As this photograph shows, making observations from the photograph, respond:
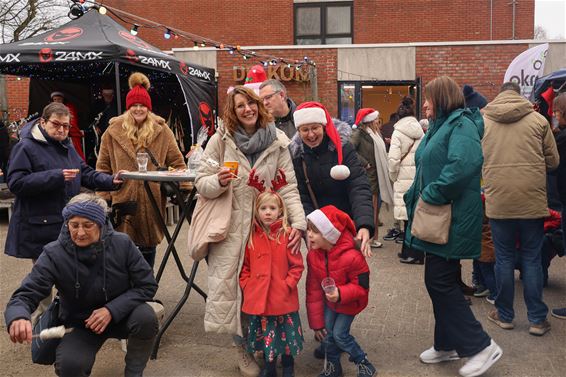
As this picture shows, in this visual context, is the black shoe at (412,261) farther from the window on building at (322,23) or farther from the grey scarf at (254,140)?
the window on building at (322,23)

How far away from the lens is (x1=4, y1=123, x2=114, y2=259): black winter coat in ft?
13.3

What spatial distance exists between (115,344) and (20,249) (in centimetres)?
101

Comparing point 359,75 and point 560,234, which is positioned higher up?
point 359,75

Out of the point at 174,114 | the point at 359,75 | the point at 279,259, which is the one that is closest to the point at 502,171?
the point at 279,259

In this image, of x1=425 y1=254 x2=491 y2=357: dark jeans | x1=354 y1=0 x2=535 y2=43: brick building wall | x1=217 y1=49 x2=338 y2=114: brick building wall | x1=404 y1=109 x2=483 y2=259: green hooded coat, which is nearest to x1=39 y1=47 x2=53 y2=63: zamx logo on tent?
x1=404 y1=109 x2=483 y2=259: green hooded coat

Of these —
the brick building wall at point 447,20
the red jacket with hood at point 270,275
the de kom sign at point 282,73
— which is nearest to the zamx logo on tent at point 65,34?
the red jacket with hood at point 270,275

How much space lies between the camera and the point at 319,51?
51.5 ft

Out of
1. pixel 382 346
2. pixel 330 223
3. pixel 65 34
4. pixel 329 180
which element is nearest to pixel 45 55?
pixel 65 34

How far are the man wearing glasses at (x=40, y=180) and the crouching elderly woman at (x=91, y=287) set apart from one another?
0.98m

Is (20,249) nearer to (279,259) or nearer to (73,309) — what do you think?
(73,309)

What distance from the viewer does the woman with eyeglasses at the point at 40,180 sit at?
4051 millimetres

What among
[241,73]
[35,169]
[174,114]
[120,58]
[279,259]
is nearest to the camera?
[279,259]

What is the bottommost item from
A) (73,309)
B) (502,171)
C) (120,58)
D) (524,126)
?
(73,309)

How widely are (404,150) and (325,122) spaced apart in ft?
11.3
